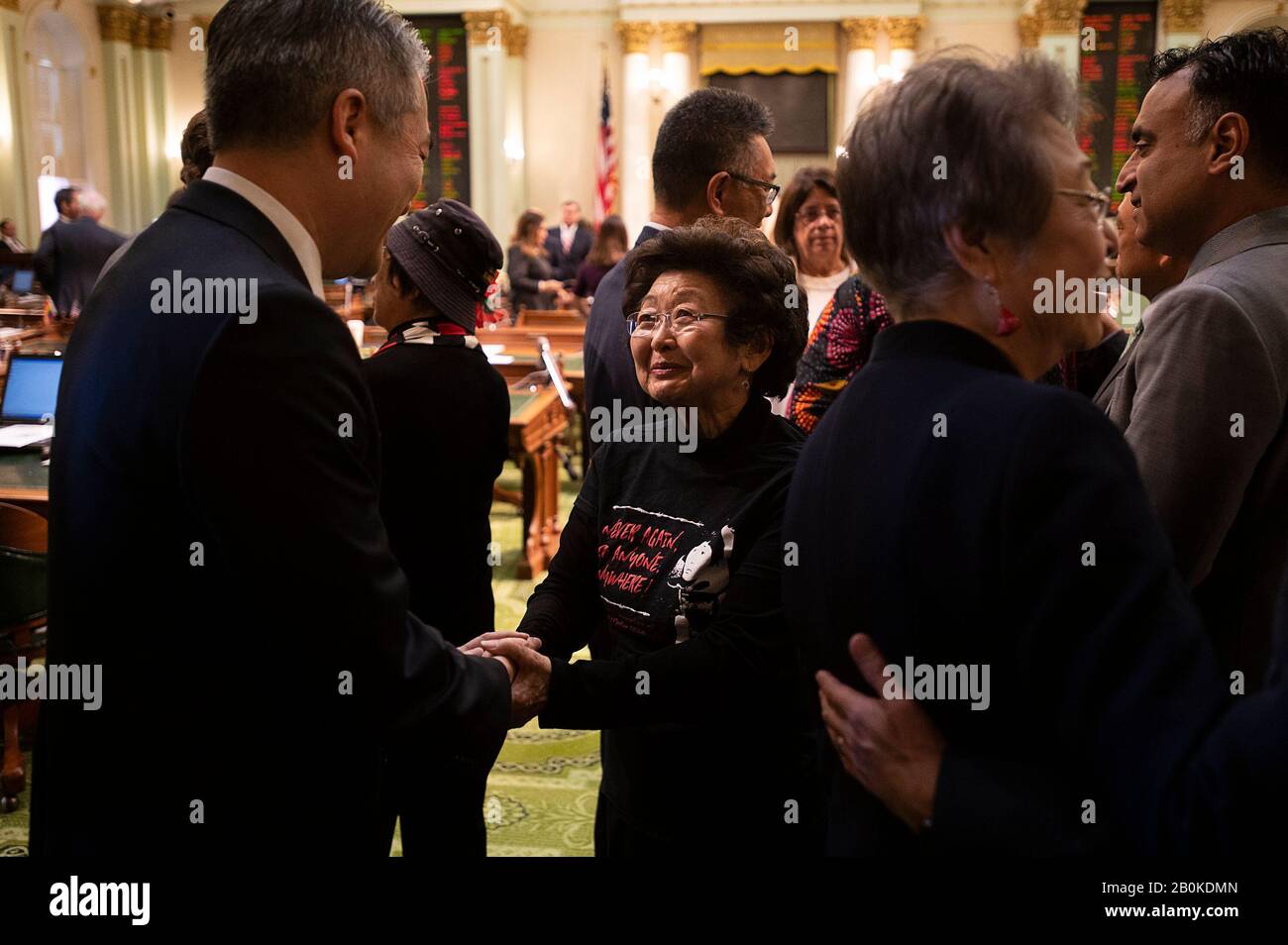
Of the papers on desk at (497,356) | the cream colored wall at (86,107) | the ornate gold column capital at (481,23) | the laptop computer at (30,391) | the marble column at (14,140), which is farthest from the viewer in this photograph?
the ornate gold column capital at (481,23)

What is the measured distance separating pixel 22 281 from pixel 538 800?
935 centimetres

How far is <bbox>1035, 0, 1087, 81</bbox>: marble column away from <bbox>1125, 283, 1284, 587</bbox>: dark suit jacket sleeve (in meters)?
13.9

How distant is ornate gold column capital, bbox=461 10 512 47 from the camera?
14.7m

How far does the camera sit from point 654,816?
1872 millimetres

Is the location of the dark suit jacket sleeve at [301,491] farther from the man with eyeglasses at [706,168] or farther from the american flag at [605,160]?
the american flag at [605,160]

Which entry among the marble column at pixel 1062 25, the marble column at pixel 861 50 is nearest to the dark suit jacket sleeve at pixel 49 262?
the marble column at pixel 861 50

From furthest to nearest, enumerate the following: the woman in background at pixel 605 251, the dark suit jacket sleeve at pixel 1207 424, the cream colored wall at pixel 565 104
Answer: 1. the cream colored wall at pixel 565 104
2. the woman in background at pixel 605 251
3. the dark suit jacket sleeve at pixel 1207 424

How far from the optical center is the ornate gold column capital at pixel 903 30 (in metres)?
14.8

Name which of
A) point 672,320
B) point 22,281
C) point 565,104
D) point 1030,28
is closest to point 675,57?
point 565,104

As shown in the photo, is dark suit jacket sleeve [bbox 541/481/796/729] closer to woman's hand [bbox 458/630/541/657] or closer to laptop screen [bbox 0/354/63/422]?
woman's hand [bbox 458/630/541/657]

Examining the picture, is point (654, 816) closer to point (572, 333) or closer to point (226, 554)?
point (226, 554)

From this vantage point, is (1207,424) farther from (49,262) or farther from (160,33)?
(160,33)

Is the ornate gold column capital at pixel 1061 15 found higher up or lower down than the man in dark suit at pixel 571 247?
higher up

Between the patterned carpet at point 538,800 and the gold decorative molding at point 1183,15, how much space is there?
1352cm
